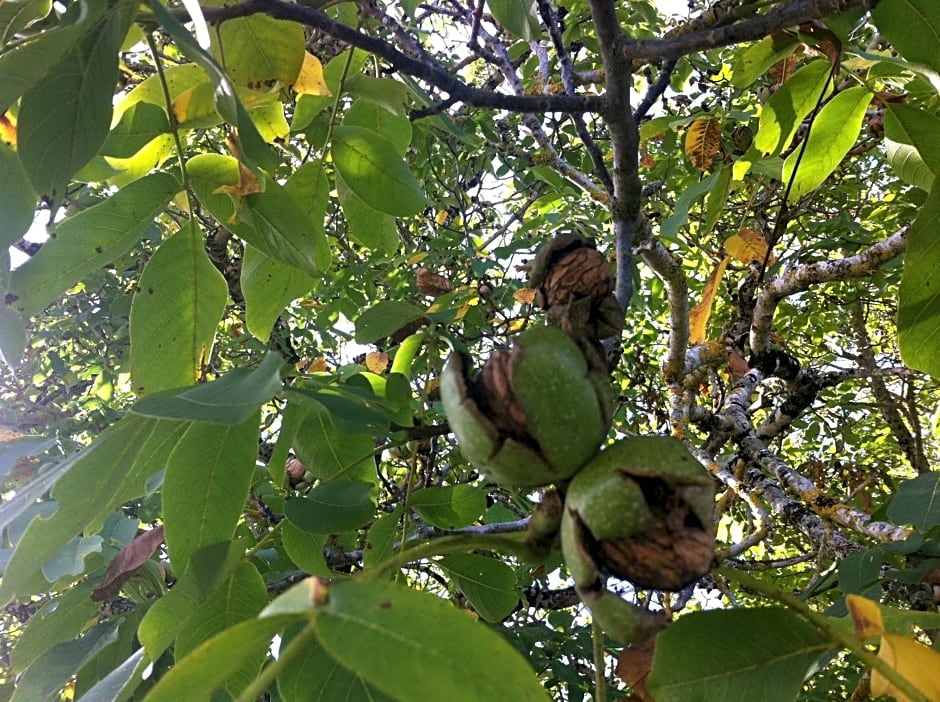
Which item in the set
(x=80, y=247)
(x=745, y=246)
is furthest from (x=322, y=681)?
(x=745, y=246)

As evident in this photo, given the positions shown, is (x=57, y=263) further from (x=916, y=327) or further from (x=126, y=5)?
(x=916, y=327)

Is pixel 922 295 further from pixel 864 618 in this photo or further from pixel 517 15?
pixel 517 15

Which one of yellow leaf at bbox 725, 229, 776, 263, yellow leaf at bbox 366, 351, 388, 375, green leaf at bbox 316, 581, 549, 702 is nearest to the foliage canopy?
green leaf at bbox 316, 581, 549, 702

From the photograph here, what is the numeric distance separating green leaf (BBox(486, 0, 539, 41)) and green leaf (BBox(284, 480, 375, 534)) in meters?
1.23

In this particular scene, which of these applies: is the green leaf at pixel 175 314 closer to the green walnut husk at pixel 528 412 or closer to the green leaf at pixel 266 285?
the green leaf at pixel 266 285

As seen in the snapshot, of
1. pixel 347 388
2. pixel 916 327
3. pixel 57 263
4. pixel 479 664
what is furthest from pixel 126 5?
pixel 916 327

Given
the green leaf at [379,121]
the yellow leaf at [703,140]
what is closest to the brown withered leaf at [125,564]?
the green leaf at [379,121]

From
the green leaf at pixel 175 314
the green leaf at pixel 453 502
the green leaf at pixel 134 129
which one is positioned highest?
the green leaf at pixel 134 129

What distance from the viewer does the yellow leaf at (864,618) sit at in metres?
0.94

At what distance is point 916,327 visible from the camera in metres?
1.46

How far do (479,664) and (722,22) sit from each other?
1434 mm

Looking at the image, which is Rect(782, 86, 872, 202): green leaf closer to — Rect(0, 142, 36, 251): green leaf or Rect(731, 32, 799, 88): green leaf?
Rect(731, 32, 799, 88): green leaf

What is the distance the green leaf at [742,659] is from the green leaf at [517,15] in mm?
1462

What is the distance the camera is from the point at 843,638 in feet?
3.15
